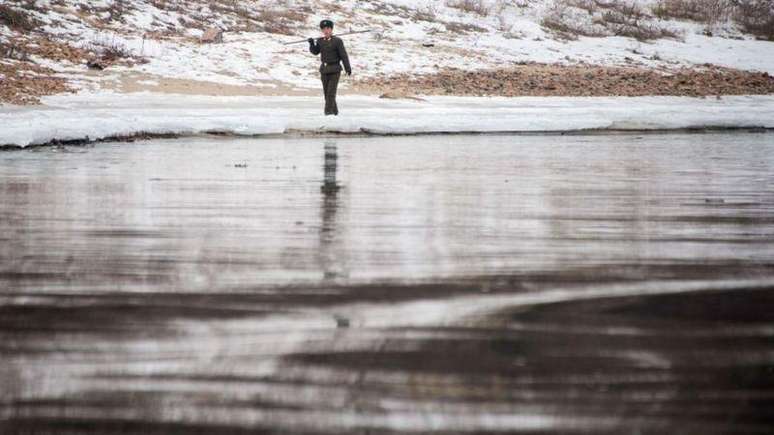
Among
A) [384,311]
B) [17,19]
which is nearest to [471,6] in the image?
[17,19]

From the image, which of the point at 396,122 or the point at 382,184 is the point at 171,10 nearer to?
the point at 396,122

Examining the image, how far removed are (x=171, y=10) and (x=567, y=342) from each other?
38.5 metres

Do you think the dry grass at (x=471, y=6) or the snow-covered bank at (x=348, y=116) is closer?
the snow-covered bank at (x=348, y=116)

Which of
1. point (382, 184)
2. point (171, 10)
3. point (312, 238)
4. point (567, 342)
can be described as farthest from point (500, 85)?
point (567, 342)

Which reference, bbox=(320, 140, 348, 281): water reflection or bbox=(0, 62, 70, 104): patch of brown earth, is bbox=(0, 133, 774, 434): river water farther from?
bbox=(0, 62, 70, 104): patch of brown earth

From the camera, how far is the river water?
2.68 meters

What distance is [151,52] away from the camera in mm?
34188

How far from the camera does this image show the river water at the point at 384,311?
2684mm

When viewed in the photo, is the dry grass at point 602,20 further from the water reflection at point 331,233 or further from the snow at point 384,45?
the water reflection at point 331,233

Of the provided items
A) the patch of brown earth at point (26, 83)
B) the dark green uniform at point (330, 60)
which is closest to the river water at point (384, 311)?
the dark green uniform at point (330, 60)

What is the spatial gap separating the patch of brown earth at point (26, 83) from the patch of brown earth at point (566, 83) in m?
7.84

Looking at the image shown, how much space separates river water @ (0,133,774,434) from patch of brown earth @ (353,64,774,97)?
80.5 feet

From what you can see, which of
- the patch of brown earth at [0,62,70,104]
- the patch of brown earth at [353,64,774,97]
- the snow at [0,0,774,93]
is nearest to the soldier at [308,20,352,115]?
the patch of brown earth at [0,62,70,104]

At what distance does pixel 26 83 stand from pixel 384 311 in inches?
993
